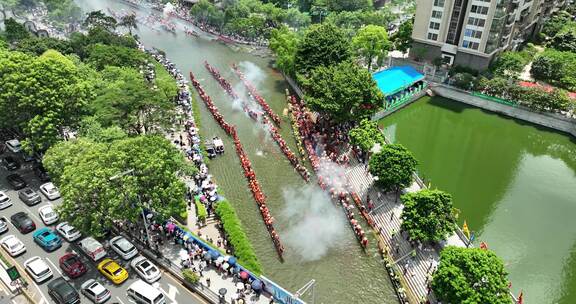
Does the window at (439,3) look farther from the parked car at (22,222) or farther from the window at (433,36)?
the parked car at (22,222)

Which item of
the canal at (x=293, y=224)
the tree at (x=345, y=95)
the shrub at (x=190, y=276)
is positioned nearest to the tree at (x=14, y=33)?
the canal at (x=293, y=224)

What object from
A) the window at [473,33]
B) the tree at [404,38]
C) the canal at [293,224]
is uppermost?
the window at [473,33]

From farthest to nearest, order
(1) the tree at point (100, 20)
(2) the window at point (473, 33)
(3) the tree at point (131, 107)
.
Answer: (1) the tree at point (100, 20)
(2) the window at point (473, 33)
(3) the tree at point (131, 107)

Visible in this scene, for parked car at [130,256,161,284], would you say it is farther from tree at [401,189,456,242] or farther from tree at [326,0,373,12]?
tree at [326,0,373,12]

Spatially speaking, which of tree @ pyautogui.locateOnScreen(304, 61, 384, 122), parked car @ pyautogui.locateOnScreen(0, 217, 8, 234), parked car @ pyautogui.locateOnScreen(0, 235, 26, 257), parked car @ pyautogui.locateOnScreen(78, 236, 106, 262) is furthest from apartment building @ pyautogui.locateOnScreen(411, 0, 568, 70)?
parked car @ pyautogui.locateOnScreen(0, 217, 8, 234)

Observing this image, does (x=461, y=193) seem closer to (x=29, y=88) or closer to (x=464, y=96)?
(x=464, y=96)

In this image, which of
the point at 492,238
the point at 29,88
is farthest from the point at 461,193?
the point at 29,88

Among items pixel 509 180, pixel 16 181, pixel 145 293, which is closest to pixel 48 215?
pixel 16 181
